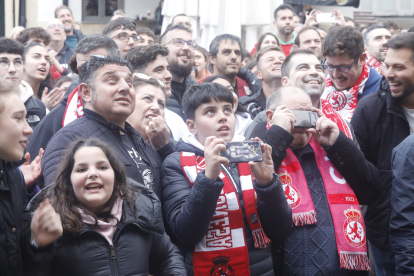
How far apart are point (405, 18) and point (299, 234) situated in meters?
18.9

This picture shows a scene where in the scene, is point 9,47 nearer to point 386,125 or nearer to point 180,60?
point 180,60

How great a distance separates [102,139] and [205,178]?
71 cm

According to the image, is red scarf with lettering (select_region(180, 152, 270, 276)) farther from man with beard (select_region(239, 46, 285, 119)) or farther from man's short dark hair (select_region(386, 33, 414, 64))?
man with beard (select_region(239, 46, 285, 119))

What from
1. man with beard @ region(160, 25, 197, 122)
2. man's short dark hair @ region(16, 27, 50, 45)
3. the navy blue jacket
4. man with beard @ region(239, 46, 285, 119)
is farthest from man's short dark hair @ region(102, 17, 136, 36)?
the navy blue jacket

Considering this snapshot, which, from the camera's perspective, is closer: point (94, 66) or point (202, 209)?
point (202, 209)

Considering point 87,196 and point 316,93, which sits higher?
point 316,93

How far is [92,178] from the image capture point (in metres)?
2.56

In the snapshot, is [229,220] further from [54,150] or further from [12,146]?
[12,146]

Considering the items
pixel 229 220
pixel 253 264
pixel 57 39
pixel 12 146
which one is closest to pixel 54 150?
pixel 12 146

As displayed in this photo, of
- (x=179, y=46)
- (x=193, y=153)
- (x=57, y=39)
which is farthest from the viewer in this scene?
(x=57, y=39)

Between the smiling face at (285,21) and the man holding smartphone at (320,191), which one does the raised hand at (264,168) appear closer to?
the man holding smartphone at (320,191)

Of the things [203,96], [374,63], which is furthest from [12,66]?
[374,63]

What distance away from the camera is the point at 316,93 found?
12.9 feet

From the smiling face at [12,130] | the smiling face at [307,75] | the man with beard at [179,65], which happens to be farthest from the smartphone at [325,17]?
the smiling face at [12,130]
